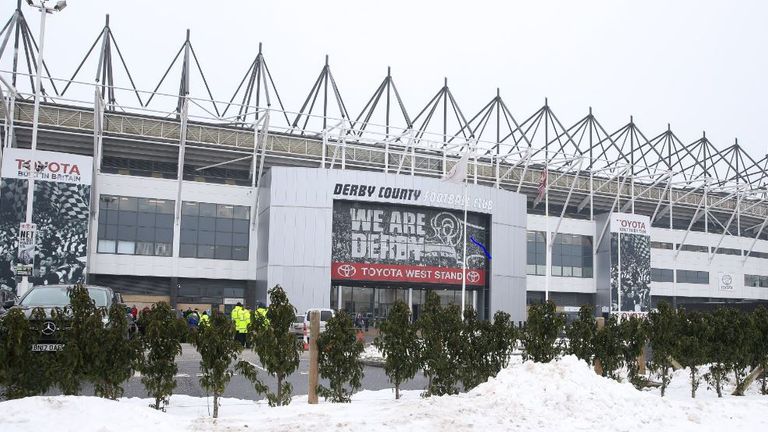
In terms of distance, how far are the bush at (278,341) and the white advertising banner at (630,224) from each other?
51785 mm

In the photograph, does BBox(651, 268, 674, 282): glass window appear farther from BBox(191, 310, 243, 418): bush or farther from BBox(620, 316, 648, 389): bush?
BBox(191, 310, 243, 418): bush

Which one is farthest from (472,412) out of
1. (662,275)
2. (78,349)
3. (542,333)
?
(662,275)

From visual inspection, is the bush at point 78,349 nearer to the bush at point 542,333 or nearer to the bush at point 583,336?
the bush at point 542,333

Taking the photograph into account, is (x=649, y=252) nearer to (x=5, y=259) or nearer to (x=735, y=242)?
(x=735, y=242)

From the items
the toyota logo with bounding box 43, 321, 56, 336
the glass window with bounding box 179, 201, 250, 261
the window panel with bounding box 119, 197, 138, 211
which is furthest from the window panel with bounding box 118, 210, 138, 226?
the toyota logo with bounding box 43, 321, 56, 336

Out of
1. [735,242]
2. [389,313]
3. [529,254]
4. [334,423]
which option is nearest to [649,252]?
[529,254]

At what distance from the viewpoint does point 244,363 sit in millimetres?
11211

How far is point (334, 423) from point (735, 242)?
7319cm

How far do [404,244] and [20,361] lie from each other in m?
36.2

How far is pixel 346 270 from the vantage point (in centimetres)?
4391

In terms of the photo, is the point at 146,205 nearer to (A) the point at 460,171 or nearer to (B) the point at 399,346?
(A) the point at 460,171

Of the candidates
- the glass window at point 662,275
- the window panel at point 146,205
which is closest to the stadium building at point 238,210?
the window panel at point 146,205

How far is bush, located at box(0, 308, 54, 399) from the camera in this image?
998 cm

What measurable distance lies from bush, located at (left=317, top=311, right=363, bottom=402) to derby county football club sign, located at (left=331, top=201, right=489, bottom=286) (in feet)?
102
